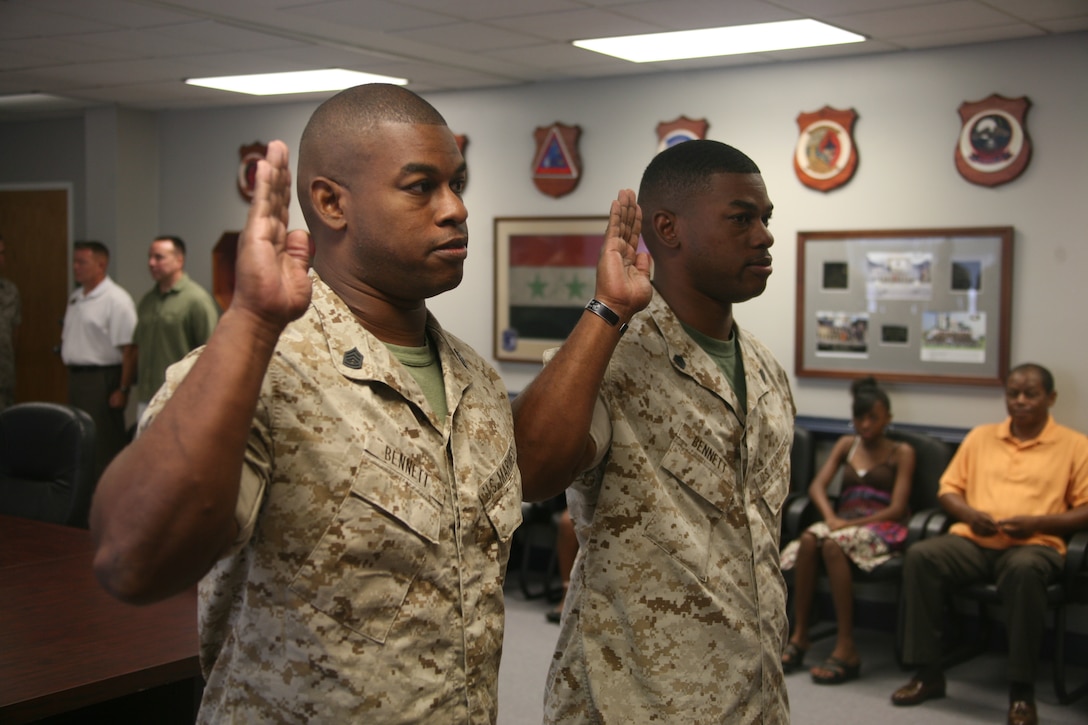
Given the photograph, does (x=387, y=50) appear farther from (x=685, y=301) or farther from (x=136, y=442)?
(x=136, y=442)

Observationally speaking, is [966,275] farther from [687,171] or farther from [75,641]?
[75,641]

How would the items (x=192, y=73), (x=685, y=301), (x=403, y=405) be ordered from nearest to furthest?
(x=403, y=405) → (x=685, y=301) → (x=192, y=73)

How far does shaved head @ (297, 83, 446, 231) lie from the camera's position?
1.39 meters

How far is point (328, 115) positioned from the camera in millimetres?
1418

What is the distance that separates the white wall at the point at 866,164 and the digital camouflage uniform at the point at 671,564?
3433 mm

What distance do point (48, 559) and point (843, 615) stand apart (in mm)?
3102

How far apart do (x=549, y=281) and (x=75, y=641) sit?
443 centimetres

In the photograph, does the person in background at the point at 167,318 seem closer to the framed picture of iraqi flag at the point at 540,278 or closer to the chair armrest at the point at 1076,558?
the framed picture of iraqi flag at the point at 540,278

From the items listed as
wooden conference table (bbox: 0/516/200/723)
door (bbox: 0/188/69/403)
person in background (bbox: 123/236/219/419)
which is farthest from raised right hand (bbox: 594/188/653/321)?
door (bbox: 0/188/69/403)

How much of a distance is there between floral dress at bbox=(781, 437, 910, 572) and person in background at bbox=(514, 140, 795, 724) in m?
2.75

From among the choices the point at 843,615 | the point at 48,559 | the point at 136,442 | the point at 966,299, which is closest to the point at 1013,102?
the point at 966,299

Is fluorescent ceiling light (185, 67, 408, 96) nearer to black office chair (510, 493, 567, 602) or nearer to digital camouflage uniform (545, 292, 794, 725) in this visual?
black office chair (510, 493, 567, 602)

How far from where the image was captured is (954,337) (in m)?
5.05

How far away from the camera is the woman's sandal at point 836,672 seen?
440 cm
